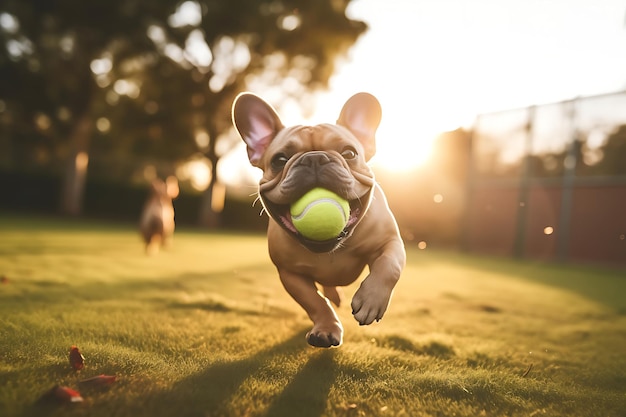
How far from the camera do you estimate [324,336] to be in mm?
2119

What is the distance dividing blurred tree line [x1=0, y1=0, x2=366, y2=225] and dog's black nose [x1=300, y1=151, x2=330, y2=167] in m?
19.1

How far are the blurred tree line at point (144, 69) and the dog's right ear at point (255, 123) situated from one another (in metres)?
18.4

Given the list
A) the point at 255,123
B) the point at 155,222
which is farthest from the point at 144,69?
the point at 255,123

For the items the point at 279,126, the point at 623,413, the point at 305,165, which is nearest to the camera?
the point at 623,413

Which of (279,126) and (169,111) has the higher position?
(169,111)

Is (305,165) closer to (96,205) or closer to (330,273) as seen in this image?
(330,273)

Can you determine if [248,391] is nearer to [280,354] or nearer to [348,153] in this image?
[280,354]

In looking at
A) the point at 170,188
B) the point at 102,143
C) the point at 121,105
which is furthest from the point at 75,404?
the point at 102,143

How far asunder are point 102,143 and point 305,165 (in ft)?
114

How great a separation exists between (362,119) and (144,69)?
66.9 ft

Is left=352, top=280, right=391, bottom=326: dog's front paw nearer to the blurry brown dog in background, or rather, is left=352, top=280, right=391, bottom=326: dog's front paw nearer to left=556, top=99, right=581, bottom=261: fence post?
the blurry brown dog in background

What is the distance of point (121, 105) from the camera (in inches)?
869

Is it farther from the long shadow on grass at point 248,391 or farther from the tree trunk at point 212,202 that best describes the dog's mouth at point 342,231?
the tree trunk at point 212,202

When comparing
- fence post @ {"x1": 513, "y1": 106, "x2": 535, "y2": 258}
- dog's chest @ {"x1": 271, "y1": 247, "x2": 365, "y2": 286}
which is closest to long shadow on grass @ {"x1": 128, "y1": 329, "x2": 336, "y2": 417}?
dog's chest @ {"x1": 271, "y1": 247, "x2": 365, "y2": 286}
